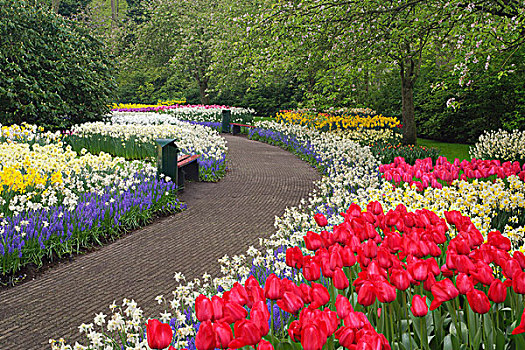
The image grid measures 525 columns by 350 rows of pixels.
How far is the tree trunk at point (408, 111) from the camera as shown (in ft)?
45.5

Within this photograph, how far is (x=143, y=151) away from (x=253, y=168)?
2.61 m

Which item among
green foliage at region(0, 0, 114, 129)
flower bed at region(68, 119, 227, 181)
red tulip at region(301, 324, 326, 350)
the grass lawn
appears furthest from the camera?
the grass lawn

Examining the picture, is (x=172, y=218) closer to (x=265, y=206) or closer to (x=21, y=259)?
(x=265, y=206)

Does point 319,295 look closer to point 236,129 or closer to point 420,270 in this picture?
point 420,270

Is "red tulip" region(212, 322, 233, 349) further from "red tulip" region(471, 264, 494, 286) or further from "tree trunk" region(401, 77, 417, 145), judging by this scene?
"tree trunk" region(401, 77, 417, 145)

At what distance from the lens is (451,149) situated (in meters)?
14.0

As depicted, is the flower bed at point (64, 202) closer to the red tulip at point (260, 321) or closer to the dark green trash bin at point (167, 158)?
the dark green trash bin at point (167, 158)

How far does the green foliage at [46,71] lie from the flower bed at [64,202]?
151 inches

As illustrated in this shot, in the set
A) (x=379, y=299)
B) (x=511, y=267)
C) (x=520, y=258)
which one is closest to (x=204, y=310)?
(x=379, y=299)

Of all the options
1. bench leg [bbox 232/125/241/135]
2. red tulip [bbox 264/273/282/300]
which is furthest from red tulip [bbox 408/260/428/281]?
bench leg [bbox 232/125/241/135]

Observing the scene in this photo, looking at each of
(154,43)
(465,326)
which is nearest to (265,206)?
(465,326)

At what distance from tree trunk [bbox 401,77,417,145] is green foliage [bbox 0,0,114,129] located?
8898 mm

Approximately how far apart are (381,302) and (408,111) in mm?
12890

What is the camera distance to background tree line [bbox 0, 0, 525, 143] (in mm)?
6754
